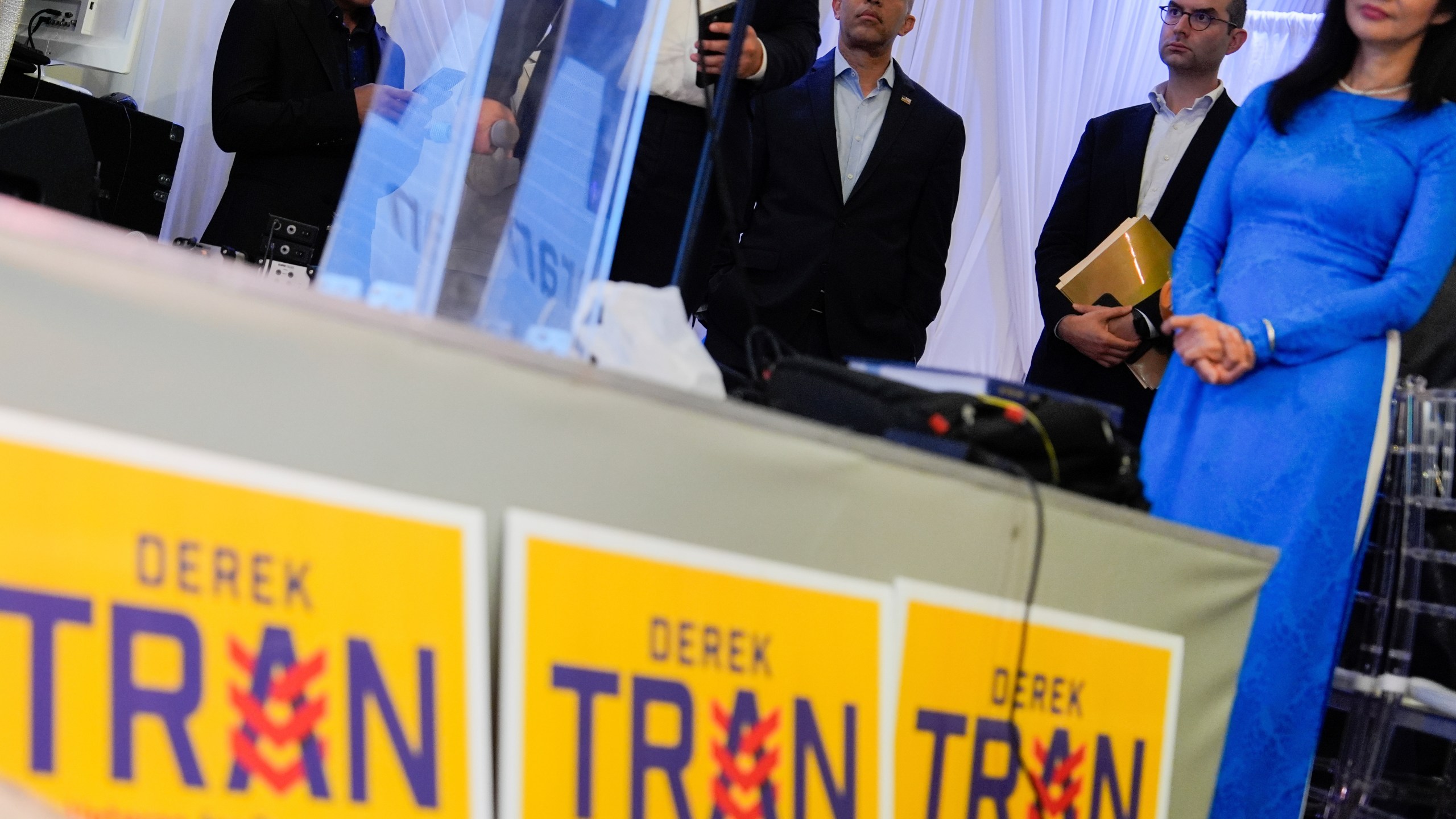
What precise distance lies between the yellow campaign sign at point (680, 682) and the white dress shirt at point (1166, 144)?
195 cm

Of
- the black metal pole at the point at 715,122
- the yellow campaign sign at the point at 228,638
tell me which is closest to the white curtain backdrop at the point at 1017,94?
the black metal pole at the point at 715,122

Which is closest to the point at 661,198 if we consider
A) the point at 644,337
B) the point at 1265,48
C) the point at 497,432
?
the point at 644,337

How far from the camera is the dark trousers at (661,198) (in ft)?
7.16

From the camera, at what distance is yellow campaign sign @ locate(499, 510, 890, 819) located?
105 centimetres

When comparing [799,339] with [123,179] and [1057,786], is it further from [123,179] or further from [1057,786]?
[1057,786]

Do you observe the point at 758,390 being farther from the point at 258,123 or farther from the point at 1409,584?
the point at 258,123

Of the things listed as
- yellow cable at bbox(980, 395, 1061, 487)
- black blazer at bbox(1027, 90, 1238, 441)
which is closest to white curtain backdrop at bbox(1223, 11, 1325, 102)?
black blazer at bbox(1027, 90, 1238, 441)

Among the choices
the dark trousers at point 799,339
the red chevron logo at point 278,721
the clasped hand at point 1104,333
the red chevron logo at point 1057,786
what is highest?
the clasped hand at point 1104,333

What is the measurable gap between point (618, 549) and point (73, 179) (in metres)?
1.71

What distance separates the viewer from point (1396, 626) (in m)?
1.95

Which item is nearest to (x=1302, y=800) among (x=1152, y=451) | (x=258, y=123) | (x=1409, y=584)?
(x=1409, y=584)

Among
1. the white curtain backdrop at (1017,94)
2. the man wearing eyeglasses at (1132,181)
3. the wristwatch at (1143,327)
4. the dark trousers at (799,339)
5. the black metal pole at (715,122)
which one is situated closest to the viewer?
the black metal pole at (715,122)

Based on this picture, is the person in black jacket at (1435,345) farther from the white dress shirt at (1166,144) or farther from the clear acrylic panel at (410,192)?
the clear acrylic panel at (410,192)

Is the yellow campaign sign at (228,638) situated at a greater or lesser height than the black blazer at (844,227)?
lesser
